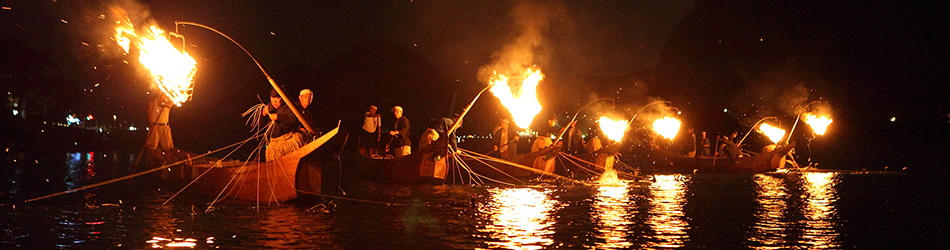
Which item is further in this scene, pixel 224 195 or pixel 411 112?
pixel 411 112

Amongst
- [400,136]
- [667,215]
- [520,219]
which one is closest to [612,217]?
[667,215]

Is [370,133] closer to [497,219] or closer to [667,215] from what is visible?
[497,219]

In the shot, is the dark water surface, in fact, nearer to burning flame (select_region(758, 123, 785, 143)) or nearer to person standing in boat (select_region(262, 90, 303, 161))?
person standing in boat (select_region(262, 90, 303, 161))

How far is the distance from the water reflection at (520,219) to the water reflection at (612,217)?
25.1 inches

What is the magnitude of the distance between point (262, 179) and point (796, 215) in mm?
7909

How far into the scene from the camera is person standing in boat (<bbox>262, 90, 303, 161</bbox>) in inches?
474

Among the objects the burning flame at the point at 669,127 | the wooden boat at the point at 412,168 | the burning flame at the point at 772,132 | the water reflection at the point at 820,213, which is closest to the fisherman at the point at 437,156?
the wooden boat at the point at 412,168

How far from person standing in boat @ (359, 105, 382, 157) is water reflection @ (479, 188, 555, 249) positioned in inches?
186

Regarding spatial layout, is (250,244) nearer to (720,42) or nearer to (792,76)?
(792,76)

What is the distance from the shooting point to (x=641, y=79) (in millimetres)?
53875

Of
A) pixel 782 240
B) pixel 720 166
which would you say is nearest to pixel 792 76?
pixel 720 166

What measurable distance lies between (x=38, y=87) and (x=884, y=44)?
39.5 m

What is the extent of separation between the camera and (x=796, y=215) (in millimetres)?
11141

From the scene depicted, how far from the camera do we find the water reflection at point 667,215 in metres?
8.71
